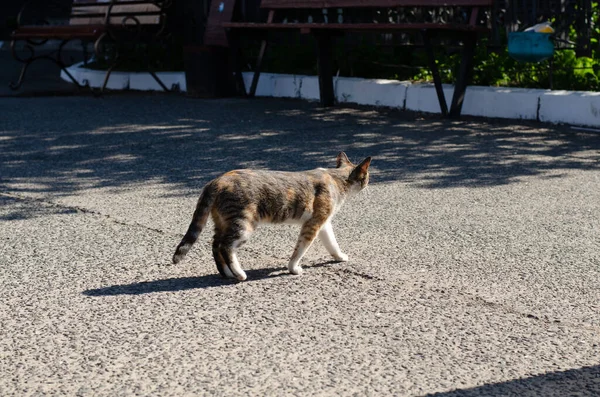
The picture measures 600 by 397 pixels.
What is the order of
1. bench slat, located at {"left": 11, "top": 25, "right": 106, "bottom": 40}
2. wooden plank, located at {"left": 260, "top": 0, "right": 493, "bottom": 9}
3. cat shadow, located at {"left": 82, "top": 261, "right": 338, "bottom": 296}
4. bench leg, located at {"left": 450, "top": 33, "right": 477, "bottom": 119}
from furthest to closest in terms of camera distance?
bench slat, located at {"left": 11, "top": 25, "right": 106, "bottom": 40} < bench leg, located at {"left": 450, "top": 33, "right": 477, "bottom": 119} < wooden plank, located at {"left": 260, "top": 0, "right": 493, "bottom": 9} < cat shadow, located at {"left": 82, "top": 261, "right": 338, "bottom": 296}

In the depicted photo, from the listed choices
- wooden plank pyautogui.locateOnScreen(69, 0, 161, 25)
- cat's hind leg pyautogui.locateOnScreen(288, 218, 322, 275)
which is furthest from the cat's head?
wooden plank pyautogui.locateOnScreen(69, 0, 161, 25)

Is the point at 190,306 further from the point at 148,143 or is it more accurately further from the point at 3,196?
the point at 148,143

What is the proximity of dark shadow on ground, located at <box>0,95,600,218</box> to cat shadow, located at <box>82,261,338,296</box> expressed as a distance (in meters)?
2.14

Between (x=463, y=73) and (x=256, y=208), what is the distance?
565 cm

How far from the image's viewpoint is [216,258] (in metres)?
4.23

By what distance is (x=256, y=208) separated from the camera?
13.8ft

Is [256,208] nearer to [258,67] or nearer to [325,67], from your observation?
[325,67]

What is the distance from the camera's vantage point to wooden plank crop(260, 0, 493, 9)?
29.9ft

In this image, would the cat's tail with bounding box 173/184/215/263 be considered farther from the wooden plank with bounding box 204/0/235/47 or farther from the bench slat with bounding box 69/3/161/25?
the bench slat with bounding box 69/3/161/25

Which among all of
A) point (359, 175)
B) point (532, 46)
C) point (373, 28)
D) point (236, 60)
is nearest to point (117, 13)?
point (236, 60)

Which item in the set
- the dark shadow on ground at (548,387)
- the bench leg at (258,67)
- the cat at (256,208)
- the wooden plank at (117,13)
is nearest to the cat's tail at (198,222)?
the cat at (256,208)

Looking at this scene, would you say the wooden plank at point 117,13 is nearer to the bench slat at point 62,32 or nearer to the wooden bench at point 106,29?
the wooden bench at point 106,29

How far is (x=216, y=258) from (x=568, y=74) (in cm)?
615

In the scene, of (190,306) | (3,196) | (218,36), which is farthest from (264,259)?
(218,36)
